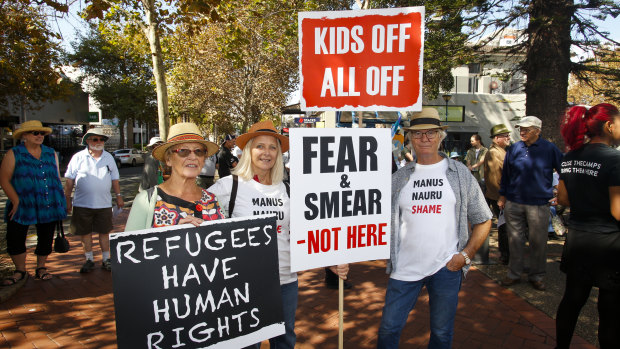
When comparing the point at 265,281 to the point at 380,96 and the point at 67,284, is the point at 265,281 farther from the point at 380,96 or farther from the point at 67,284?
the point at 67,284

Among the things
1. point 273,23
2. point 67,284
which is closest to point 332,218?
point 67,284

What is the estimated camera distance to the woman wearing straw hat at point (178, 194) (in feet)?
6.97

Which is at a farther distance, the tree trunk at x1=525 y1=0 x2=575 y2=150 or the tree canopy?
the tree canopy

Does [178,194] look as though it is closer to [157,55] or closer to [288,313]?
[288,313]

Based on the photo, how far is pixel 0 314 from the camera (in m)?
3.91

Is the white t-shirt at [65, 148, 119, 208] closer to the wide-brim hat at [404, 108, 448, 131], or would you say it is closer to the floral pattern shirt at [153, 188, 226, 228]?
the floral pattern shirt at [153, 188, 226, 228]

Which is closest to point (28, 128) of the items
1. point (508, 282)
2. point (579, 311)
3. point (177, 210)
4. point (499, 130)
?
point (177, 210)

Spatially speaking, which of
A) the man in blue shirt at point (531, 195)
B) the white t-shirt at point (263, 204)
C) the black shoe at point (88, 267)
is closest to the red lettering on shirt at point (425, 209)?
the white t-shirt at point (263, 204)

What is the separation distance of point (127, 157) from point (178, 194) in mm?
29317

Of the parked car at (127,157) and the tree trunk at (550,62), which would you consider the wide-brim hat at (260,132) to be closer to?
the tree trunk at (550,62)

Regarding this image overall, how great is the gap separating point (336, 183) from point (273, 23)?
15.3 m

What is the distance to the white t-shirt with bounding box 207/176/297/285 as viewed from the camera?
2451 millimetres

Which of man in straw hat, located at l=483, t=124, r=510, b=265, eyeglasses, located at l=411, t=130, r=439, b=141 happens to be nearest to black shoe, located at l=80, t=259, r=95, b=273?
eyeglasses, located at l=411, t=130, r=439, b=141

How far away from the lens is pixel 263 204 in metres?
2.48
